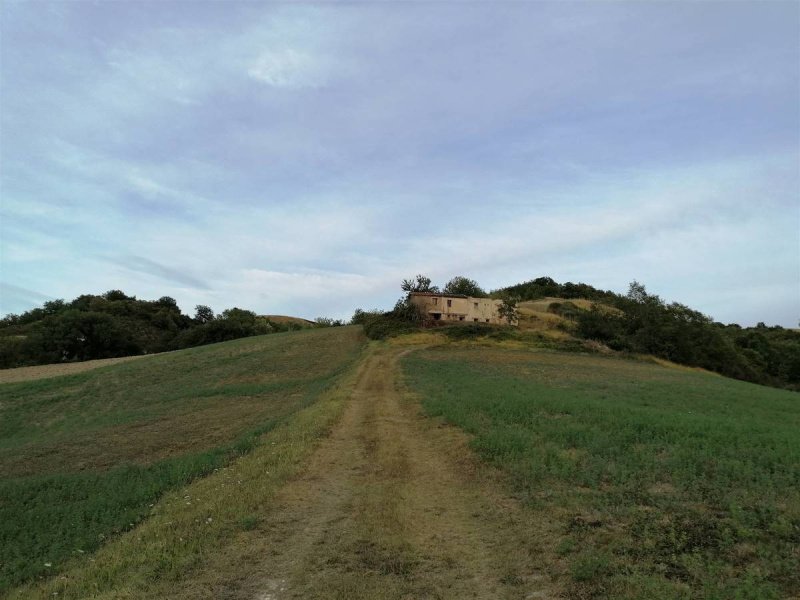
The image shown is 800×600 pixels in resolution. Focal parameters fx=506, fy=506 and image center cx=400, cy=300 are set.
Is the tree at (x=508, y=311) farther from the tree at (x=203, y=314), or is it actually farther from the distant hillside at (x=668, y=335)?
the tree at (x=203, y=314)

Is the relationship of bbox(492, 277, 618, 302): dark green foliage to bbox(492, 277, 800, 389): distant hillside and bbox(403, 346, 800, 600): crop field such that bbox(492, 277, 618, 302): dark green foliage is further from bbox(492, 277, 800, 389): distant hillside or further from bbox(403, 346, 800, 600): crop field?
bbox(403, 346, 800, 600): crop field

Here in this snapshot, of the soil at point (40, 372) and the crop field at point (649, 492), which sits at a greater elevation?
the crop field at point (649, 492)

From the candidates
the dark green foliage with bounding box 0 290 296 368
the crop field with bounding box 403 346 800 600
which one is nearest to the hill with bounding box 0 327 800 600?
the crop field with bounding box 403 346 800 600

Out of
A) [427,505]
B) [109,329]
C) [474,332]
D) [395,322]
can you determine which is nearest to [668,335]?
[474,332]

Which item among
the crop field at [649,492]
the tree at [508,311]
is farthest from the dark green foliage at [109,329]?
the crop field at [649,492]

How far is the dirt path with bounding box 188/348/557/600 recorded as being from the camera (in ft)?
19.7

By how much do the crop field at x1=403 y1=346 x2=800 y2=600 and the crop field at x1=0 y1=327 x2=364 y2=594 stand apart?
7.94 m

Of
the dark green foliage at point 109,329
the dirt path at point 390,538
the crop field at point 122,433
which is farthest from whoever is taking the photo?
the dark green foliage at point 109,329

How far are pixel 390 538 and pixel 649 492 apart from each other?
4376 mm

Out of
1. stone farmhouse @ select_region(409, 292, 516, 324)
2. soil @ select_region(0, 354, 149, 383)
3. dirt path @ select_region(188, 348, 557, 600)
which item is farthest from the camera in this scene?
stone farmhouse @ select_region(409, 292, 516, 324)

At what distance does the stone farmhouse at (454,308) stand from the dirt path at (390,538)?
52246mm

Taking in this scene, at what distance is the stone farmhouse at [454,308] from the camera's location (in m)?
65.8

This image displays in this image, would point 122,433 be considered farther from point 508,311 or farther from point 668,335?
point 668,335

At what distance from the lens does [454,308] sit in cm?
6750
